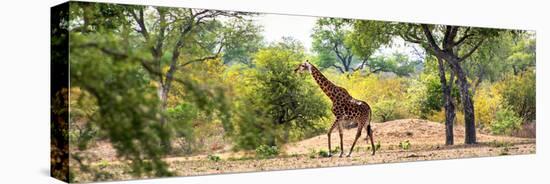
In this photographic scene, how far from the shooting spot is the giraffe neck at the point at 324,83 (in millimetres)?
10305

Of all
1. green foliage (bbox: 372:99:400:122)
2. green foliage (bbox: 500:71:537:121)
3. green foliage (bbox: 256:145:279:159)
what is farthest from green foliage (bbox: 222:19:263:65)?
green foliage (bbox: 500:71:537:121)

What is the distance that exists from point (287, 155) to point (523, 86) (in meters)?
5.14

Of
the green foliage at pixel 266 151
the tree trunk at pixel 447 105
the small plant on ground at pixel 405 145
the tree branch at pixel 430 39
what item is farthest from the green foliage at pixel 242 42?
the tree trunk at pixel 447 105

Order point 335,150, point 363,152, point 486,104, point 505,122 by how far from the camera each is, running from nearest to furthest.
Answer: point 335,150
point 363,152
point 486,104
point 505,122

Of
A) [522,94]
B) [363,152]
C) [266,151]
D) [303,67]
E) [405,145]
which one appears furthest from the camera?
[522,94]

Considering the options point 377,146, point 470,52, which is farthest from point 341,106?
point 470,52

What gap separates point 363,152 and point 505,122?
10.8 ft

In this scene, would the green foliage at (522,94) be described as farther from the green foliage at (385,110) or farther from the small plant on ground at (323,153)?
the small plant on ground at (323,153)

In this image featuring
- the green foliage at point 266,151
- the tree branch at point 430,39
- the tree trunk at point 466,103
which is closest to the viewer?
the green foliage at point 266,151

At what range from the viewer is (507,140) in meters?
12.4

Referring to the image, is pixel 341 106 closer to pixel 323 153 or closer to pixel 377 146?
pixel 323 153

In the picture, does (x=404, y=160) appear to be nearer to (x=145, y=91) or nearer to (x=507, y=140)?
(x=507, y=140)

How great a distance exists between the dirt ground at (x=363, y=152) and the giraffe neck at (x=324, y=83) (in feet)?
1.99

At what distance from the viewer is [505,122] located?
1244 cm
